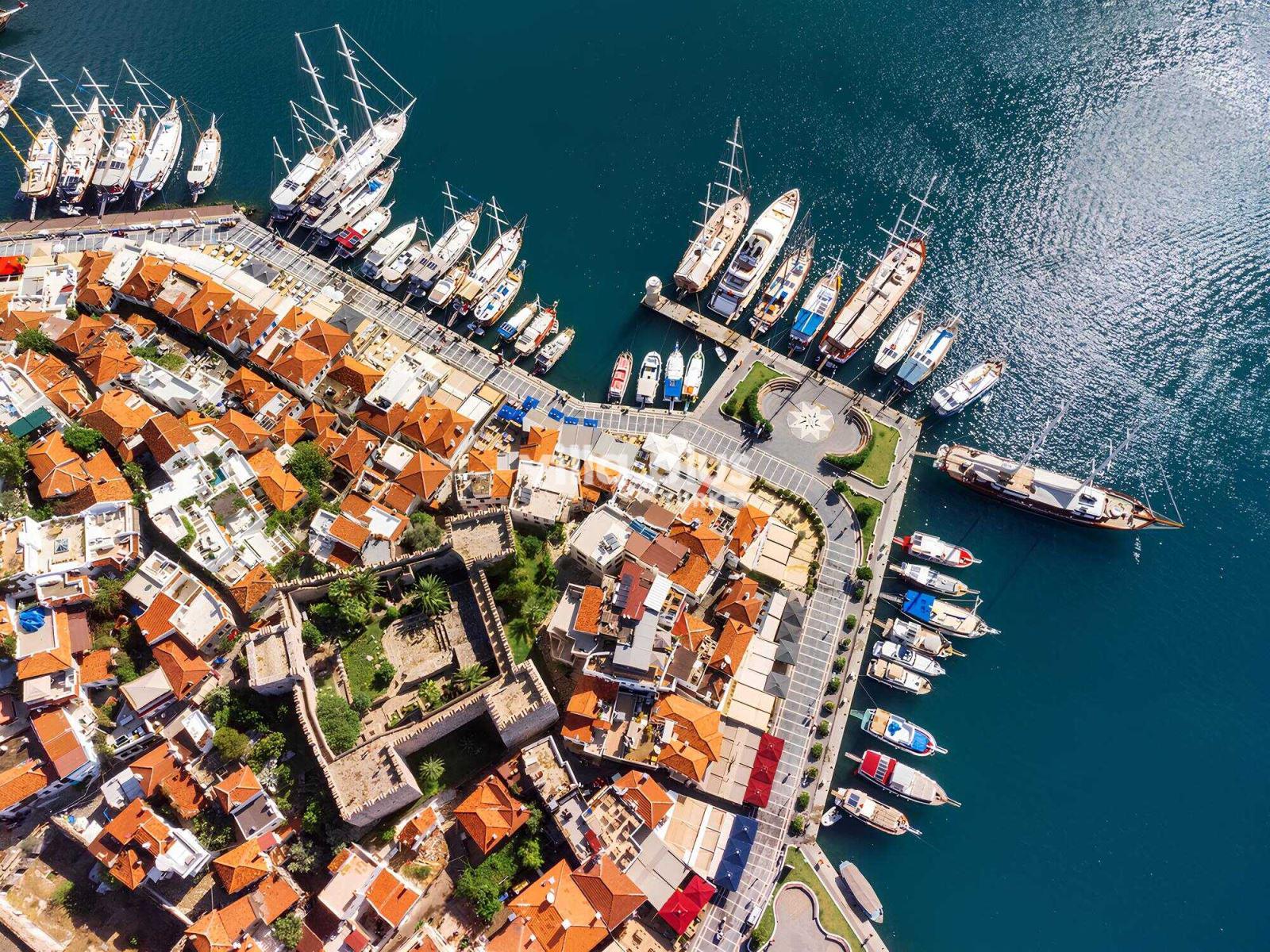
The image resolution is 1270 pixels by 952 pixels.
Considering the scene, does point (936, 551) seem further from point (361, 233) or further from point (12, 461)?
point (12, 461)

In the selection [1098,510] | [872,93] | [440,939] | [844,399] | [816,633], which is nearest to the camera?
[440,939]

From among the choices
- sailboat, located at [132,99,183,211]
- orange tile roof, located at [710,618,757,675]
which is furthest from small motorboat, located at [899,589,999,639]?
sailboat, located at [132,99,183,211]

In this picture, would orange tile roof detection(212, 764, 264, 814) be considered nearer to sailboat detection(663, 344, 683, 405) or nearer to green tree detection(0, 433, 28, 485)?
green tree detection(0, 433, 28, 485)

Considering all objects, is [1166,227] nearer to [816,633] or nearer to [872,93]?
[872,93]

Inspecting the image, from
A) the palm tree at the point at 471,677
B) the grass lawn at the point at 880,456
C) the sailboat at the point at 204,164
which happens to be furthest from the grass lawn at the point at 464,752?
the sailboat at the point at 204,164

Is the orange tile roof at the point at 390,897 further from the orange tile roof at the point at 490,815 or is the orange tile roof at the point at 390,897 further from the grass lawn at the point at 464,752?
the grass lawn at the point at 464,752

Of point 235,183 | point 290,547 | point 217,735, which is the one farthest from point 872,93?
point 217,735

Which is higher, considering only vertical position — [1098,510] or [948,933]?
[1098,510]
